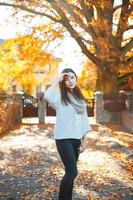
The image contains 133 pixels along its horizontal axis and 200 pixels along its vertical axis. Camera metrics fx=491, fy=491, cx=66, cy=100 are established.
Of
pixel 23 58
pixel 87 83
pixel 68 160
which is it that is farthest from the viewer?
pixel 87 83

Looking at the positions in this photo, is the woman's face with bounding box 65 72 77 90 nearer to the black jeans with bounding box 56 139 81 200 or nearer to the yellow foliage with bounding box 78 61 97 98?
the black jeans with bounding box 56 139 81 200

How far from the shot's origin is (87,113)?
21297 mm

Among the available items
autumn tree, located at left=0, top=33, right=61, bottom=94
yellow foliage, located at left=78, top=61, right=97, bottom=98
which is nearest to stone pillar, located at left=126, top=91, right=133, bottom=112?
autumn tree, located at left=0, top=33, right=61, bottom=94

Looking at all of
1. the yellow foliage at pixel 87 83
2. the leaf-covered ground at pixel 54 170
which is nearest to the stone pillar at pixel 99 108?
the leaf-covered ground at pixel 54 170

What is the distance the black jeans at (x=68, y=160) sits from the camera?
6520mm

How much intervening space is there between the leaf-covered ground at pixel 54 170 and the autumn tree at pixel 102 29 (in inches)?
280

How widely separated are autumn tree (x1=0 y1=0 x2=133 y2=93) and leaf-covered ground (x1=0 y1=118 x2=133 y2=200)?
711 cm

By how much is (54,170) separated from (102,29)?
13621 millimetres

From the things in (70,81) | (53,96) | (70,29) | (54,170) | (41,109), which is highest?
(70,29)

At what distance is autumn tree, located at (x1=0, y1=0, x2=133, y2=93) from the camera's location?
22.9m

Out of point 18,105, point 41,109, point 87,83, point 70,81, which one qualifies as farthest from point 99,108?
point 87,83

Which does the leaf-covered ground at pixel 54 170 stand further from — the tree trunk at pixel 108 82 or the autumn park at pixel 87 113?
the tree trunk at pixel 108 82

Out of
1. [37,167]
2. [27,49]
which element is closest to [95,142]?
[37,167]

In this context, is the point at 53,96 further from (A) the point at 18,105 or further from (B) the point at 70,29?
(A) the point at 18,105
